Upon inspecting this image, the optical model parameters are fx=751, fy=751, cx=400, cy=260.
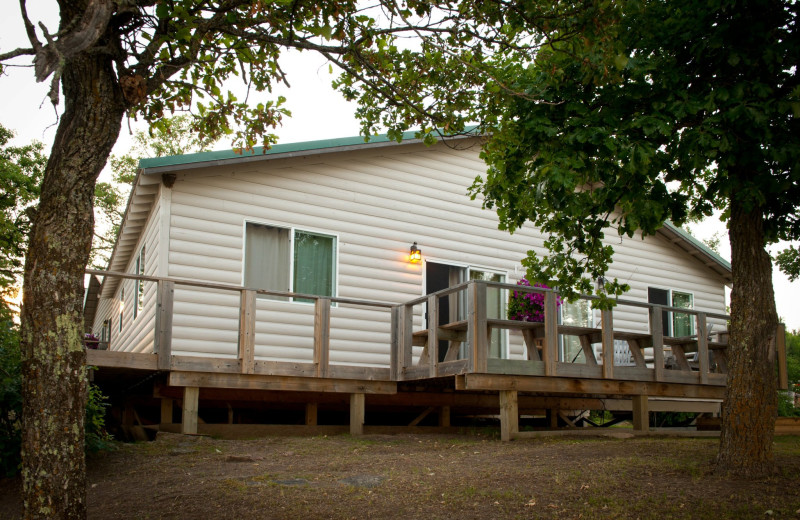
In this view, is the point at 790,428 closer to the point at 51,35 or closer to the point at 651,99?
the point at 651,99

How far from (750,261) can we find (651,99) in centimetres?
180

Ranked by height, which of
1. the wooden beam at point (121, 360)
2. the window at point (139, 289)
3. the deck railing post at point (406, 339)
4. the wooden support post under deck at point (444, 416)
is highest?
the window at point (139, 289)

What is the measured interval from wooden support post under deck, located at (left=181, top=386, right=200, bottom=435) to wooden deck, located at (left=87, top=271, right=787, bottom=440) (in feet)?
0.05

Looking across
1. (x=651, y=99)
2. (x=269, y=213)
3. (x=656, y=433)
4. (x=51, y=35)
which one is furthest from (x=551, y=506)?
(x=269, y=213)

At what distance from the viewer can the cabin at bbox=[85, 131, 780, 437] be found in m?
10.5

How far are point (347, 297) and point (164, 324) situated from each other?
322cm

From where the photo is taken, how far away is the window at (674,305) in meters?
→ 16.7

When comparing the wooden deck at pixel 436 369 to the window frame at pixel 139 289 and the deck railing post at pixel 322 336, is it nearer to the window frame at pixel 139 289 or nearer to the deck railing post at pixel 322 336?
the deck railing post at pixel 322 336

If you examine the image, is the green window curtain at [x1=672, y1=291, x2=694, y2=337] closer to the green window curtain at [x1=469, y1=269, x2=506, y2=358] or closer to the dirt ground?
the green window curtain at [x1=469, y1=269, x2=506, y2=358]

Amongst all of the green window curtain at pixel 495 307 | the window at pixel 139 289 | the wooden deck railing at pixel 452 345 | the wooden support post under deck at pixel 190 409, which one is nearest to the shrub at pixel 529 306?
the wooden deck railing at pixel 452 345

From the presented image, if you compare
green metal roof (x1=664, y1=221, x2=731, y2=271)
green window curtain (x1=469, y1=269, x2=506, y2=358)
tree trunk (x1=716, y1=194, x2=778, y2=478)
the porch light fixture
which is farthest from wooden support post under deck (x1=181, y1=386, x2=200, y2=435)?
green metal roof (x1=664, y1=221, x2=731, y2=271)

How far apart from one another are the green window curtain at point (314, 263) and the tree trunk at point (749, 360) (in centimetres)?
665

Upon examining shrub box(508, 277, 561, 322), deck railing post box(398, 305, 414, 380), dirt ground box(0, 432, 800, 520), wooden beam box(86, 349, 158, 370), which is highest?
shrub box(508, 277, 561, 322)

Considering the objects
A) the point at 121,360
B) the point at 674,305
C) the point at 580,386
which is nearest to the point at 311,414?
the point at 121,360
